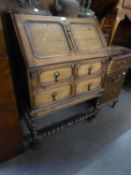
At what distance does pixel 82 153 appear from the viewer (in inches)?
59.3

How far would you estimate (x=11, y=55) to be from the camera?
A: 4.42ft

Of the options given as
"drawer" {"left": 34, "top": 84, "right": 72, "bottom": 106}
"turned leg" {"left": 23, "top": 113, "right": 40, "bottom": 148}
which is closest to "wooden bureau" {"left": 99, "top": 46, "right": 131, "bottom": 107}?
"drawer" {"left": 34, "top": 84, "right": 72, "bottom": 106}

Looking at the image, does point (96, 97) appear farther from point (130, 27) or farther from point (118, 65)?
point (130, 27)

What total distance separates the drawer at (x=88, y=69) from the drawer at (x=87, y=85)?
87 millimetres

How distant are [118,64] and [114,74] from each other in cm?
12

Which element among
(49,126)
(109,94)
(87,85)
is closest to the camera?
(87,85)

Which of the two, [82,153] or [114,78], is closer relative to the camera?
[82,153]

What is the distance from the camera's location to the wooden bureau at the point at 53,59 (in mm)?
1085

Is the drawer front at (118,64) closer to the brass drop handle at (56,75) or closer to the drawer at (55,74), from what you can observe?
the drawer at (55,74)

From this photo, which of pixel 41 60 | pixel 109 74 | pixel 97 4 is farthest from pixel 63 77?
pixel 97 4

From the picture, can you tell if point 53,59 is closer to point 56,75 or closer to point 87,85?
point 56,75

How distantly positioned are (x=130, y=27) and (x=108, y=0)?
3.83 ft

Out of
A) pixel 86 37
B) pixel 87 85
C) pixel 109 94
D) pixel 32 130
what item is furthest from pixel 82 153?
pixel 86 37

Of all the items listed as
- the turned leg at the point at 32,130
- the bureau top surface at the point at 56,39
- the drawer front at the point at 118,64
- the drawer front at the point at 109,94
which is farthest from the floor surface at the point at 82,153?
the bureau top surface at the point at 56,39
